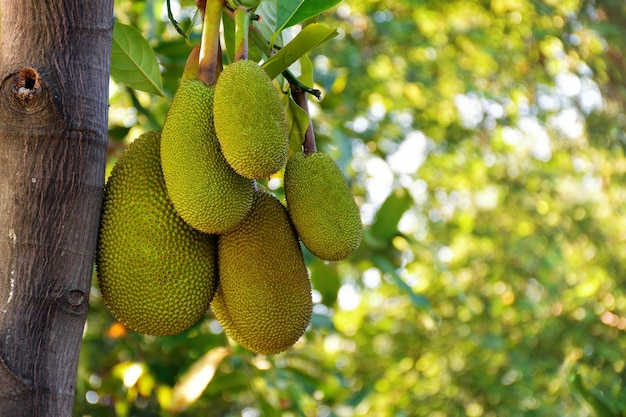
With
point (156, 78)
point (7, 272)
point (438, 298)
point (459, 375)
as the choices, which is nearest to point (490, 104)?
point (438, 298)

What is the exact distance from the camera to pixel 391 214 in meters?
1.53

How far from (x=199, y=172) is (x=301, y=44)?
0.15m

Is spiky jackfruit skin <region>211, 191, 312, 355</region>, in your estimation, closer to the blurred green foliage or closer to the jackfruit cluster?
the jackfruit cluster

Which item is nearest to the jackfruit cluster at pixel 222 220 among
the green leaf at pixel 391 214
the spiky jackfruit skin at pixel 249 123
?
the spiky jackfruit skin at pixel 249 123

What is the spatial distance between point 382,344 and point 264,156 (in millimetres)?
3029

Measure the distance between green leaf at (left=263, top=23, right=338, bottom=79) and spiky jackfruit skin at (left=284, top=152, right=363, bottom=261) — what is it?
98 millimetres

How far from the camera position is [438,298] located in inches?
132

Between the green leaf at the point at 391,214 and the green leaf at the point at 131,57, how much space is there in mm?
776

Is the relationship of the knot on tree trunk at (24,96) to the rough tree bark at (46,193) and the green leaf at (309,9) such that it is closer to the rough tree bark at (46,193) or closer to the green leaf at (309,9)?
the rough tree bark at (46,193)

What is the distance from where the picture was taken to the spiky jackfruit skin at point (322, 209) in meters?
0.72

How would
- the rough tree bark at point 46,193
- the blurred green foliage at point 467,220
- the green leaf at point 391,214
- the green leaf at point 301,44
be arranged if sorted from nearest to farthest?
the rough tree bark at point 46,193, the green leaf at point 301,44, the green leaf at point 391,214, the blurred green foliage at point 467,220

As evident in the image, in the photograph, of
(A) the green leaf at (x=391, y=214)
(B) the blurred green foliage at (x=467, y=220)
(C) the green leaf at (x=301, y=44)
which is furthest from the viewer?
(B) the blurred green foliage at (x=467, y=220)

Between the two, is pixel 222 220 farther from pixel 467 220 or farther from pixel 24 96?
pixel 467 220

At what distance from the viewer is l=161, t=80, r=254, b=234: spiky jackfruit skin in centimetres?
67
